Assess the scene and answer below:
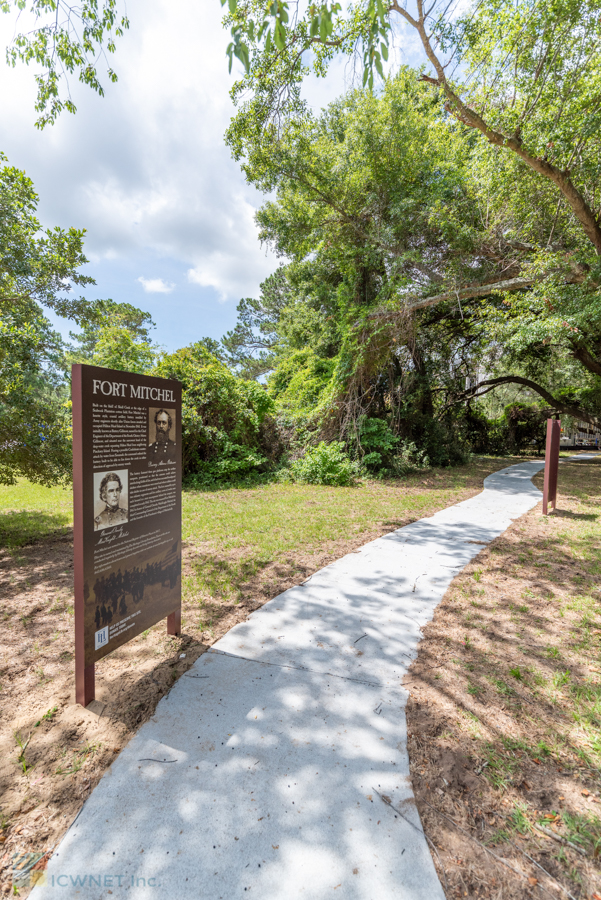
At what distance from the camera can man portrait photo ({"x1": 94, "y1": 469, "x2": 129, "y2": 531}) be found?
2.21m

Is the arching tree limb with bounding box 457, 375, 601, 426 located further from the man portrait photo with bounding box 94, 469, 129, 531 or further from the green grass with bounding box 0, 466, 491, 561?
the man portrait photo with bounding box 94, 469, 129, 531

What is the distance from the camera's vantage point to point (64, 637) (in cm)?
311

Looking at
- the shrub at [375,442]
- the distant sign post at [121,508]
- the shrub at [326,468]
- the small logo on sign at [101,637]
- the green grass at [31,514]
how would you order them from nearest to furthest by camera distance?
the distant sign post at [121,508], the small logo on sign at [101,637], the green grass at [31,514], the shrub at [326,468], the shrub at [375,442]

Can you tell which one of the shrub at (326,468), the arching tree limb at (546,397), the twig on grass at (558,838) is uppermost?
A: the arching tree limb at (546,397)

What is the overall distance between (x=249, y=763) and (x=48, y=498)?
29.5ft

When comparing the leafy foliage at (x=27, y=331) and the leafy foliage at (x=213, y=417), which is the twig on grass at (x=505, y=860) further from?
the leafy foliage at (x=213, y=417)

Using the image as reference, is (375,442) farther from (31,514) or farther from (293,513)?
(31,514)

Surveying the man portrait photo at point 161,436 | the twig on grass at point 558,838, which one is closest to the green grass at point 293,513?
the man portrait photo at point 161,436

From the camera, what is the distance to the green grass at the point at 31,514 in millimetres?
5789

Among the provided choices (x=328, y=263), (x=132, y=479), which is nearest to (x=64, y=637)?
(x=132, y=479)

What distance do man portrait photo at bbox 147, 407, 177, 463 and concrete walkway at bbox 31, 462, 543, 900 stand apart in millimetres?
1460

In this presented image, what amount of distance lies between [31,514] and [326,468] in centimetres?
650

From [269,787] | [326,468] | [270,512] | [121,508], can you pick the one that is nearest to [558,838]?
[269,787]

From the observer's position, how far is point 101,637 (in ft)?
7.54
